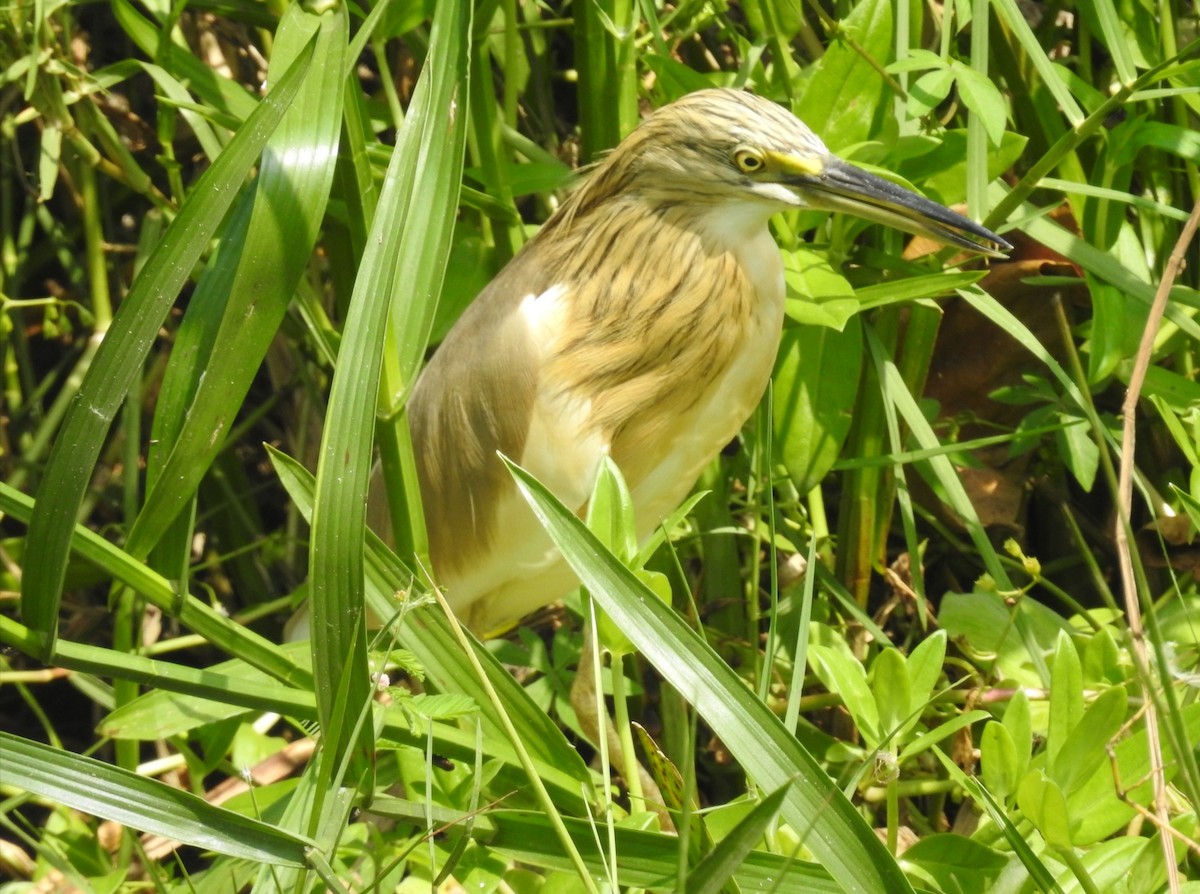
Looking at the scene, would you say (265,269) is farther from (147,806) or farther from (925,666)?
(925,666)

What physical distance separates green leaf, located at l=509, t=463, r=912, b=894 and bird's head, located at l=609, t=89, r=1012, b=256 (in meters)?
0.64

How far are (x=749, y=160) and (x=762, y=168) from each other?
2 cm

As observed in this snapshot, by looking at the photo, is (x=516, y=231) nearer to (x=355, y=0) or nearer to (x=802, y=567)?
(x=355, y=0)

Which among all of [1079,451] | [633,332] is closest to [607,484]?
[633,332]

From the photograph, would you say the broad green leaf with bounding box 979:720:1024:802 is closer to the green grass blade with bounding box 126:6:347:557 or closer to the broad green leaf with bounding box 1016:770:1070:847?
the broad green leaf with bounding box 1016:770:1070:847

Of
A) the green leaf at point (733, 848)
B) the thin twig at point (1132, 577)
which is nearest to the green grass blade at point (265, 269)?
the green leaf at point (733, 848)

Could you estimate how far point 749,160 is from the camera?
140cm

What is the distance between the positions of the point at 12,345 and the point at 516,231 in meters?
0.93

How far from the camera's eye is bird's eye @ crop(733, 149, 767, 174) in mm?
1387

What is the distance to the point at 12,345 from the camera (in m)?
2.14

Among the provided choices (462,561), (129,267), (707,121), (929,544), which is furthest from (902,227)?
(129,267)

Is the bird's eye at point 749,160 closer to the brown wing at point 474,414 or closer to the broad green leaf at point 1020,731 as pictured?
the brown wing at point 474,414

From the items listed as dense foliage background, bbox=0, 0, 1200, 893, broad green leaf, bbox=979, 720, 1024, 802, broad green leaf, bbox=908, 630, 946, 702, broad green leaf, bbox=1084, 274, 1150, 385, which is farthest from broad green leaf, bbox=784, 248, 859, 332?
broad green leaf, bbox=979, 720, 1024, 802


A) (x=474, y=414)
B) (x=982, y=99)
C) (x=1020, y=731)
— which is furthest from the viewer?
(x=474, y=414)
